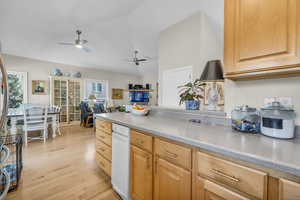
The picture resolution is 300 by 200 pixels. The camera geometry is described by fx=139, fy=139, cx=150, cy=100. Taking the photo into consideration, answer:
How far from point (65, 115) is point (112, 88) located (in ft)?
8.39

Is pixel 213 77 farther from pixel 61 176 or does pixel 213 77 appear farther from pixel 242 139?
pixel 61 176

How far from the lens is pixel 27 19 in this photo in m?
2.97

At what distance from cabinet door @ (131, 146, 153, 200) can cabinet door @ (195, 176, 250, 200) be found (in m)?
0.45

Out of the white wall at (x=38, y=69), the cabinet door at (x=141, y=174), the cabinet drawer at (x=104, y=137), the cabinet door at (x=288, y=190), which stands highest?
the white wall at (x=38, y=69)

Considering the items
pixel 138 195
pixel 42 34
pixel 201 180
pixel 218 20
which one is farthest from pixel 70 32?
pixel 201 180

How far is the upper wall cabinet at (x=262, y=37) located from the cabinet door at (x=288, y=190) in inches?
25.2

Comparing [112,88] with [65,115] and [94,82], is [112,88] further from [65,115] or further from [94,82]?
[65,115]

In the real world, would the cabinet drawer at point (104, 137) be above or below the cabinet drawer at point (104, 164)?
above

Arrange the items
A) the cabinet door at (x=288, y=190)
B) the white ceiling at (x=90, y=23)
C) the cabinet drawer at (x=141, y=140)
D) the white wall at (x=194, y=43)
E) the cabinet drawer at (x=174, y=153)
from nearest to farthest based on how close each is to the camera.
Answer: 1. the cabinet door at (x=288, y=190)
2. the cabinet drawer at (x=174, y=153)
3. the cabinet drawer at (x=141, y=140)
4. the white ceiling at (x=90, y=23)
5. the white wall at (x=194, y=43)

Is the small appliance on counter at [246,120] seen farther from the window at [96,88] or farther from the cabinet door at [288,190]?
the window at [96,88]

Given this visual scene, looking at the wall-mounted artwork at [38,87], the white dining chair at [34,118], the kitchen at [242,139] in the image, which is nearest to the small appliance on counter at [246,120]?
the kitchen at [242,139]

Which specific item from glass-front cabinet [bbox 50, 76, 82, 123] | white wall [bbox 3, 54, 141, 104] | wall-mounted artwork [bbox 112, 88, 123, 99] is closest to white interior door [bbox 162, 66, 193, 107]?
glass-front cabinet [bbox 50, 76, 82, 123]

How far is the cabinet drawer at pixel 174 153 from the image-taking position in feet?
3.03

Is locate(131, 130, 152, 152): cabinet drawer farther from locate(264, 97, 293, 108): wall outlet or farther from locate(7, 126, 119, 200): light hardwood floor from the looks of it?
locate(264, 97, 293, 108): wall outlet
